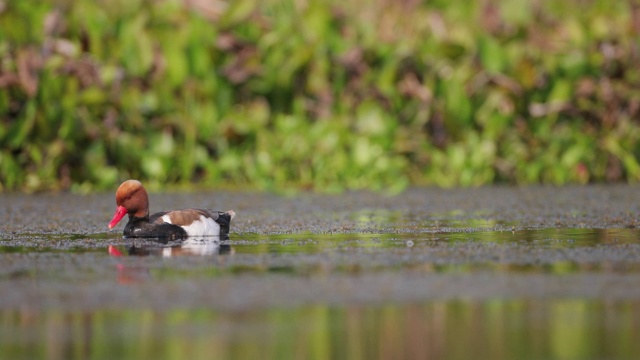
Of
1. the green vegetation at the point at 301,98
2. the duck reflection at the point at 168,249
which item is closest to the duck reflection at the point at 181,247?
the duck reflection at the point at 168,249

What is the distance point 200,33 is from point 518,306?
27.0ft

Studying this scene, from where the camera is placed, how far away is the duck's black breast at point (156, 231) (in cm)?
854

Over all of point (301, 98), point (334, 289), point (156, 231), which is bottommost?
point (334, 289)

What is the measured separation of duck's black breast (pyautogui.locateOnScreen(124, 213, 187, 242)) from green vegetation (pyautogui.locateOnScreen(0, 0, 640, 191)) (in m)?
4.00

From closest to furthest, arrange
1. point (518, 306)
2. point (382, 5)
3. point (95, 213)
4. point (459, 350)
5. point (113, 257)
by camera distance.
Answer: point (459, 350), point (518, 306), point (113, 257), point (95, 213), point (382, 5)

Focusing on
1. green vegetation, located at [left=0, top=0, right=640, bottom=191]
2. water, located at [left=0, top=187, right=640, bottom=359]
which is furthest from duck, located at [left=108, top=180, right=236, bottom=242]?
green vegetation, located at [left=0, top=0, right=640, bottom=191]

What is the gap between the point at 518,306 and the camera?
18.6 ft

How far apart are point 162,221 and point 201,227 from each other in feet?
0.83

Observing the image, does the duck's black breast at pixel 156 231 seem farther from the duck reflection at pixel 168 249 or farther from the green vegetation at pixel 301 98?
the green vegetation at pixel 301 98

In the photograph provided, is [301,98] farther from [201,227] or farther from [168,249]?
[168,249]

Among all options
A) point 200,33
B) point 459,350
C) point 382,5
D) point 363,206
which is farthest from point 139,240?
point 382,5

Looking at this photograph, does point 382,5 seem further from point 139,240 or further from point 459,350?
point 459,350

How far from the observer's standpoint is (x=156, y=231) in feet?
28.0

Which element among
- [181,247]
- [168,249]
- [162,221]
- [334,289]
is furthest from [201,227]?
[334,289]
